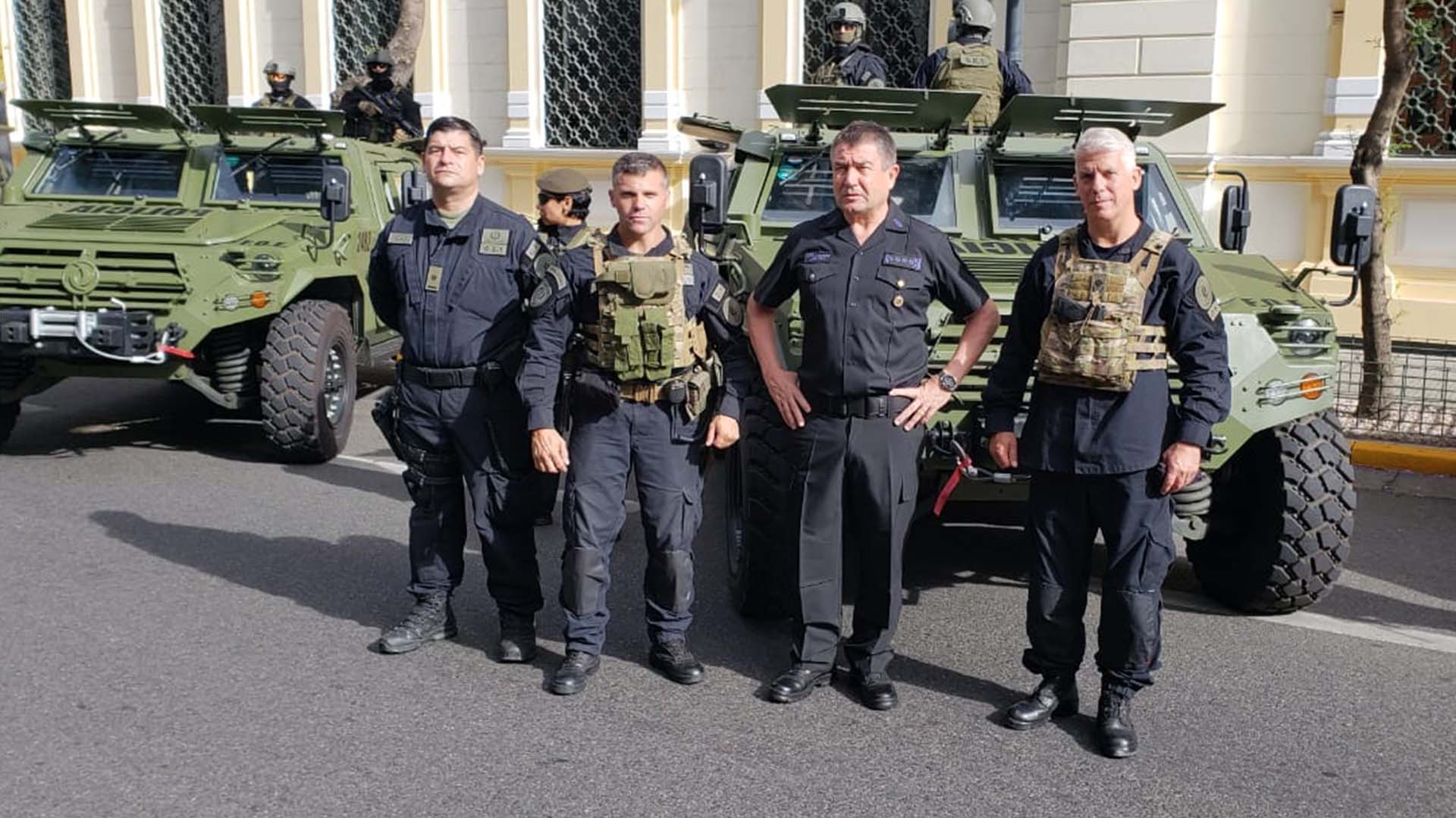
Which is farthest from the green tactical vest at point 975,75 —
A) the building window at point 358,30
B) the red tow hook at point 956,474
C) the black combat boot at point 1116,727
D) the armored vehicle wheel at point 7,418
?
the building window at point 358,30

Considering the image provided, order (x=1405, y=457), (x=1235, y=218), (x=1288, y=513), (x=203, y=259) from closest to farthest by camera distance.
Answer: (x=1288, y=513) < (x=1235, y=218) < (x=203, y=259) < (x=1405, y=457)

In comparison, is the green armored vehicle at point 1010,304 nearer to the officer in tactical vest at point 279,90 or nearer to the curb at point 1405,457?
the curb at point 1405,457

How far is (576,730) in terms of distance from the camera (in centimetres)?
393

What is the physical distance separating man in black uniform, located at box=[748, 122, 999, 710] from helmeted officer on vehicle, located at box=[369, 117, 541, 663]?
0.84 m

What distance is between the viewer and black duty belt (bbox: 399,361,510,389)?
4.40m

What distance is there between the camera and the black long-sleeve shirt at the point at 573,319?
4.21 m

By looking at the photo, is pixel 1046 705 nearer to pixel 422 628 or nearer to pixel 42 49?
pixel 422 628

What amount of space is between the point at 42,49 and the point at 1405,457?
1612cm

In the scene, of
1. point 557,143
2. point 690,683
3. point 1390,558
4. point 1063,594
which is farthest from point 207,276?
point 557,143

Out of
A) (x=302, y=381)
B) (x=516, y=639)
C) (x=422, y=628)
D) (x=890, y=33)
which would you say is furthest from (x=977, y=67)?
(x=890, y=33)

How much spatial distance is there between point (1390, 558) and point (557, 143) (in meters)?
10.4

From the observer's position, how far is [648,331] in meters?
4.13

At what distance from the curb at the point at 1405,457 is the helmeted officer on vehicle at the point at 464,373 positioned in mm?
4678

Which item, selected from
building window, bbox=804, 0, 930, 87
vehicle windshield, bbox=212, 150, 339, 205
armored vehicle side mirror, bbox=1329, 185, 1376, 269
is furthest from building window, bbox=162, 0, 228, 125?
armored vehicle side mirror, bbox=1329, 185, 1376, 269
